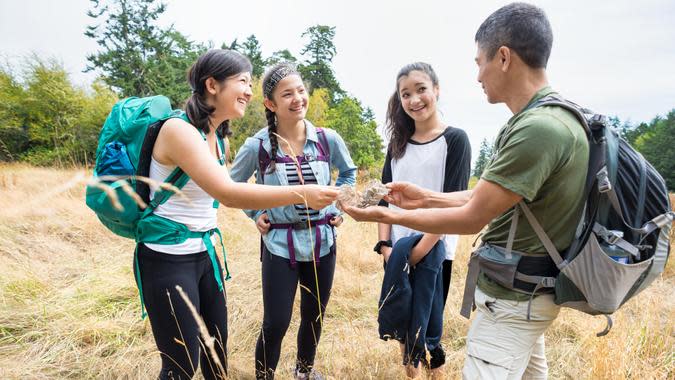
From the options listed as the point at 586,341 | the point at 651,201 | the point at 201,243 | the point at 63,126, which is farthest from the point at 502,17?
the point at 63,126

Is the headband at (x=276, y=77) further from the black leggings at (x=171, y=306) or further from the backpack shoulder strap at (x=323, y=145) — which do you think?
the black leggings at (x=171, y=306)

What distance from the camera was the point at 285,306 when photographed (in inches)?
97.8

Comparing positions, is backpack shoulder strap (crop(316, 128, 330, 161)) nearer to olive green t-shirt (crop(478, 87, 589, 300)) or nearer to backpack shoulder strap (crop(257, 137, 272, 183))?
backpack shoulder strap (crop(257, 137, 272, 183))

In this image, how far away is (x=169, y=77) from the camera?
Result: 105 ft

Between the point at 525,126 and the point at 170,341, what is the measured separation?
2.04 meters

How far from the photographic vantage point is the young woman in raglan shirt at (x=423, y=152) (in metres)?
2.56

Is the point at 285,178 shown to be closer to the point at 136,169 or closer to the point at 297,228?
the point at 297,228

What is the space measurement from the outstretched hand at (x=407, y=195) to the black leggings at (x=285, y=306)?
66 cm

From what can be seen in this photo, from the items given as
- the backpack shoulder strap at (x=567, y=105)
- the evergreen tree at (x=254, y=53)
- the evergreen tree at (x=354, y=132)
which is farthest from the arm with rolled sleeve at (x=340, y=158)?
the evergreen tree at (x=254, y=53)

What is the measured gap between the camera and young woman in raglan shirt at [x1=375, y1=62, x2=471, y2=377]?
8.41ft

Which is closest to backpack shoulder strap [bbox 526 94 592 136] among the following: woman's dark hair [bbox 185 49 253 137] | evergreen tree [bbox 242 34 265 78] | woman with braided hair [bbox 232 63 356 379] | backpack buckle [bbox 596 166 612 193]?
backpack buckle [bbox 596 166 612 193]

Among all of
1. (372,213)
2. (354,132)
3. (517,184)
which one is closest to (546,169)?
(517,184)

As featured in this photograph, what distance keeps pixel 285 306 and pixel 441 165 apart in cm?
151

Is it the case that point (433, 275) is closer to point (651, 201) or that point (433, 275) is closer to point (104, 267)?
point (651, 201)
